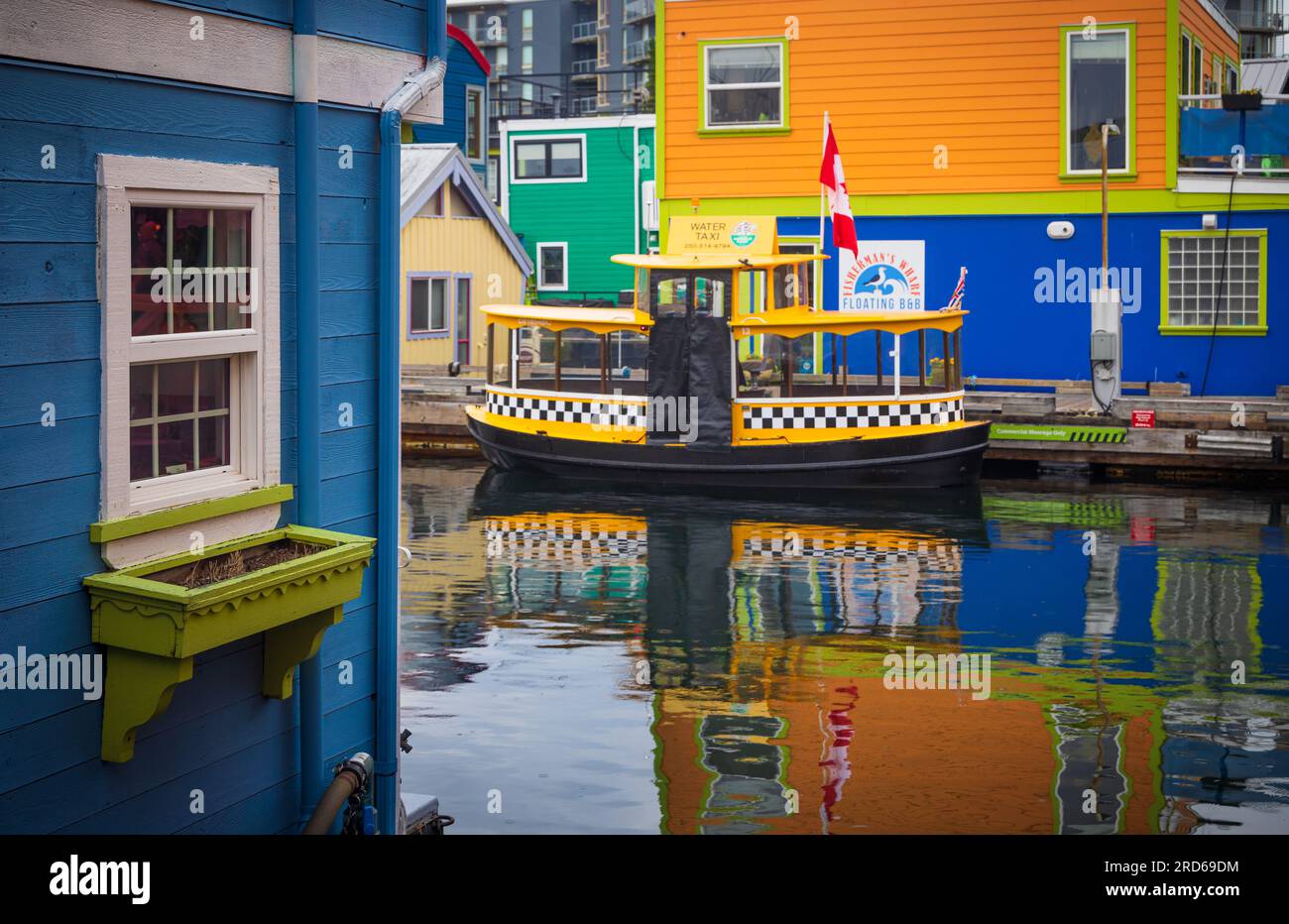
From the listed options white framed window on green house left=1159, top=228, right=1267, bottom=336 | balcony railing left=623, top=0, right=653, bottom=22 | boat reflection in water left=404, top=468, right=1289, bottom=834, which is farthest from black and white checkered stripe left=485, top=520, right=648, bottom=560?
balcony railing left=623, top=0, right=653, bottom=22

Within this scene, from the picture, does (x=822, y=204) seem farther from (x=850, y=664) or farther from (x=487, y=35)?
(x=487, y=35)

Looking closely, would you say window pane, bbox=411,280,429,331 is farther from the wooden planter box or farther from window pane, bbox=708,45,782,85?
the wooden planter box

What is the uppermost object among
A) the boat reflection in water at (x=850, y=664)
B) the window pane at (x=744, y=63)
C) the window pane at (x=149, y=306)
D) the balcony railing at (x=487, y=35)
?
the balcony railing at (x=487, y=35)

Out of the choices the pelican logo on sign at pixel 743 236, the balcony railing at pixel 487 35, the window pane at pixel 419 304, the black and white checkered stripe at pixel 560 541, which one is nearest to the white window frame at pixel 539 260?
the window pane at pixel 419 304

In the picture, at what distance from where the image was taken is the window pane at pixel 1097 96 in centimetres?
2761

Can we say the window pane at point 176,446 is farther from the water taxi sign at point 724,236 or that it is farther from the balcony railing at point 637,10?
the balcony railing at point 637,10

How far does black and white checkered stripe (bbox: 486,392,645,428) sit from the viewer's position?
25141mm

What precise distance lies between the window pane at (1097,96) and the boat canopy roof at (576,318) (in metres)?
8.55

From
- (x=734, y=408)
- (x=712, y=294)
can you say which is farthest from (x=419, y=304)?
(x=734, y=408)

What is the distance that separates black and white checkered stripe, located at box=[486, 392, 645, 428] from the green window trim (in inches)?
731

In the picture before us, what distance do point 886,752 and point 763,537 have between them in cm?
995

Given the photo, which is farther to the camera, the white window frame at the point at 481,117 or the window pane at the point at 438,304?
the white window frame at the point at 481,117

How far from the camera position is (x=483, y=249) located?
35.7 metres

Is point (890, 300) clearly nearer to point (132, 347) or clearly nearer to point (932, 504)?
point (932, 504)
